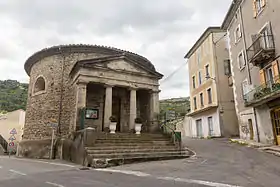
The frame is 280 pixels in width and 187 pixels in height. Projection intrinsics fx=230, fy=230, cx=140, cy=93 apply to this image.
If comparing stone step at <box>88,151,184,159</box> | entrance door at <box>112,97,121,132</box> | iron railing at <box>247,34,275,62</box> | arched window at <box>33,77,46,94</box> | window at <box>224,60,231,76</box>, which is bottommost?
stone step at <box>88,151,184,159</box>

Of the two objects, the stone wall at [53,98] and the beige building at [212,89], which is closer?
the stone wall at [53,98]

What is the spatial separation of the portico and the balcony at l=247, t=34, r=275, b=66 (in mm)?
6238

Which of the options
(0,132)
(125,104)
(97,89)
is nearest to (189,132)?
(125,104)

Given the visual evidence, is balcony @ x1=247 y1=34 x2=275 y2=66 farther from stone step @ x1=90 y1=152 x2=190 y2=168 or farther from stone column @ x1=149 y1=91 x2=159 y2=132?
stone step @ x1=90 y1=152 x2=190 y2=168

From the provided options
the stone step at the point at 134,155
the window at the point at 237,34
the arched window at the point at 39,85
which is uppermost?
the window at the point at 237,34

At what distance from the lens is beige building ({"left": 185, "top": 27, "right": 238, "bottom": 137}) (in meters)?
21.0

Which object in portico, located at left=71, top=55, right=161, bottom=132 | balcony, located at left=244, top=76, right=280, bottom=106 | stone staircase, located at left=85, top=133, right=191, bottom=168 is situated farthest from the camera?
portico, located at left=71, top=55, right=161, bottom=132

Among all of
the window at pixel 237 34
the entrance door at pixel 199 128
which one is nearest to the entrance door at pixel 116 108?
the window at pixel 237 34

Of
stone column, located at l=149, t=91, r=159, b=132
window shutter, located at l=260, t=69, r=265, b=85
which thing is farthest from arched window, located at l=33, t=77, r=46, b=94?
window shutter, located at l=260, t=69, r=265, b=85

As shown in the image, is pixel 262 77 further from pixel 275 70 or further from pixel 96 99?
pixel 96 99

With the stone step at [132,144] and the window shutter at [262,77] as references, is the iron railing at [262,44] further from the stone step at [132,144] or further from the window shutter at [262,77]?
the stone step at [132,144]

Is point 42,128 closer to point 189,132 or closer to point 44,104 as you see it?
point 44,104

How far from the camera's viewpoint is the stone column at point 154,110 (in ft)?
49.7

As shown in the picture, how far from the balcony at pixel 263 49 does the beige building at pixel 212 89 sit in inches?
308
